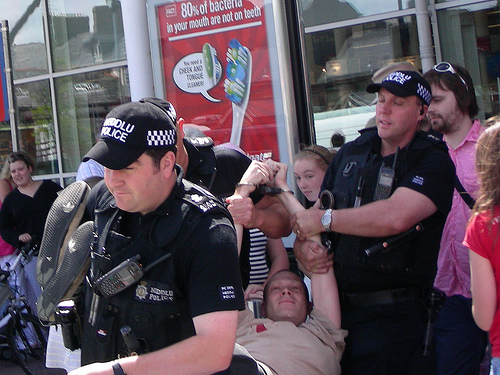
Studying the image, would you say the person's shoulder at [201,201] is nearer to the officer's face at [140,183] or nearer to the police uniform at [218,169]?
the officer's face at [140,183]

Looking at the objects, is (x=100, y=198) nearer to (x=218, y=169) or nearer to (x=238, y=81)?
(x=218, y=169)

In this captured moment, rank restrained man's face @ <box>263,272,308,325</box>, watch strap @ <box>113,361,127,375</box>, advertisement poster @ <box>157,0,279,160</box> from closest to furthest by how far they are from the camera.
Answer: watch strap @ <box>113,361,127,375</box>, restrained man's face @ <box>263,272,308,325</box>, advertisement poster @ <box>157,0,279,160</box>

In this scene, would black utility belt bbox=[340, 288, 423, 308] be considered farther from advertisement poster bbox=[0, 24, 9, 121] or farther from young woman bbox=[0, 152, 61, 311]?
advertisement poster bbox=[0, 24, 9, 121]

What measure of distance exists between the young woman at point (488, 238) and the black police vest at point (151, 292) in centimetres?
92

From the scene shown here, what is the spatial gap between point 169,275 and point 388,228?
124cm

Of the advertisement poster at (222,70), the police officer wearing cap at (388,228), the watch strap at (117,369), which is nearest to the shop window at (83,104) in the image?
the advertisement poster at (222,70)

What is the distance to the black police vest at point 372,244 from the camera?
9.62 feet

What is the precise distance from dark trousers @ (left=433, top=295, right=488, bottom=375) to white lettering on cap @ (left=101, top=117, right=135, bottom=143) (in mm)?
2049

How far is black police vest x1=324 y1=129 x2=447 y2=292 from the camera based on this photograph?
2.93m

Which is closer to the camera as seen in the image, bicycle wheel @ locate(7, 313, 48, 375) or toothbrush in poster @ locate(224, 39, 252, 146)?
toothbrush in poster @ locate(224, 39, 252, 146)

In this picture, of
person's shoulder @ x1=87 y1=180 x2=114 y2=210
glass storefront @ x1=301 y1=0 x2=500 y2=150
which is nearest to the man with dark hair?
person's shoulder @ x1=87 y1=180 x2=114 y2=210

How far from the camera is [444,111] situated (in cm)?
337

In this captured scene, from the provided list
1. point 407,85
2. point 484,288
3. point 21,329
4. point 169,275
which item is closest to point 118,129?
point 169,275

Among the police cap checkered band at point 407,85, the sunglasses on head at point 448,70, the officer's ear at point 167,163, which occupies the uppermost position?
the sunglasses on head at point 448,70
